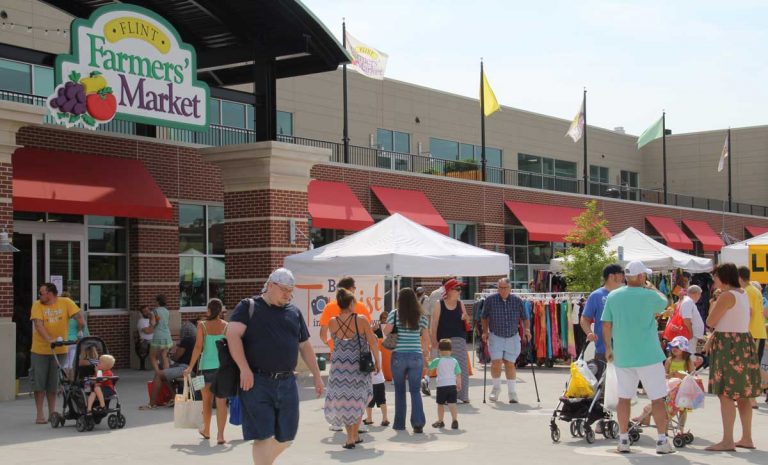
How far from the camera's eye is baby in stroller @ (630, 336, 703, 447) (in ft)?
34.7

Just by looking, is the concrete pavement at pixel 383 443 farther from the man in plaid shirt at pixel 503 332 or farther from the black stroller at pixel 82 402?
the man in plaid shirt at pixel 503 332

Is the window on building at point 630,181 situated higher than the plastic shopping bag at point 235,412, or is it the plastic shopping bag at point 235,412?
the window on building at point 630,181

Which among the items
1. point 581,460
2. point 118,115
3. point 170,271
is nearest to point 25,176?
point 118,115

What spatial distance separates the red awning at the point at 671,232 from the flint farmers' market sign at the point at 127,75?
90.8 feet

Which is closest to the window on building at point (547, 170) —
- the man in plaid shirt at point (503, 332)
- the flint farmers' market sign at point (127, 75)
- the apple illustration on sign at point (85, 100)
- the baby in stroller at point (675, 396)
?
the flint farmers' market sign at point (127, 75)

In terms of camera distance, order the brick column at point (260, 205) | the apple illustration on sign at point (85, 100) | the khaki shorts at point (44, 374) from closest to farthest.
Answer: the khaki shorts at point (44, 374) < the apple illustration on sign at point (85, 100) < the brick column at point (260, 205)

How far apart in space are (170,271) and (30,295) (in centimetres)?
341

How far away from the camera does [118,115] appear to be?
17594mm

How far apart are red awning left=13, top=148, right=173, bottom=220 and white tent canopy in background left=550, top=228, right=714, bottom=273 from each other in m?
11.1

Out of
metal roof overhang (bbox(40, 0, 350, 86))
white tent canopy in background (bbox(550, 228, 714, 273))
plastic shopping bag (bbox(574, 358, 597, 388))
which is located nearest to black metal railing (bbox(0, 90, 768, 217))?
metal roof overhang (bbox(40, 0, 350, 86))

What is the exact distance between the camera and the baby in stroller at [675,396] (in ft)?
34.7

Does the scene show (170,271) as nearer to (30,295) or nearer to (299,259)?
(30,295)

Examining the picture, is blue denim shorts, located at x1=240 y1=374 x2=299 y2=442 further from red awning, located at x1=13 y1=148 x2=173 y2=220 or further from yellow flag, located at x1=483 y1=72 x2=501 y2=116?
yellow flag, located at x1=483 y1=72 x2=501 y2=116

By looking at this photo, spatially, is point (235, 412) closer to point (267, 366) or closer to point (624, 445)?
point (267, 366)
